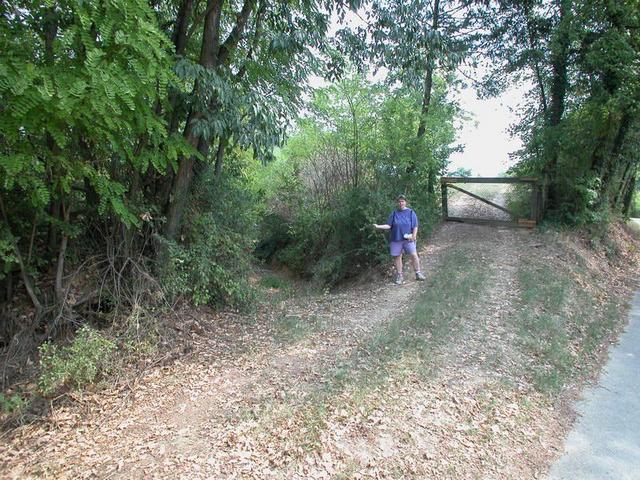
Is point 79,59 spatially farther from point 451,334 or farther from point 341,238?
point 341,238

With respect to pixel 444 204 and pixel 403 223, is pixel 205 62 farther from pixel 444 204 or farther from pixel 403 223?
pixel 444 204

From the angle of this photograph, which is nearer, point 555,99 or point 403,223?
point 403,223

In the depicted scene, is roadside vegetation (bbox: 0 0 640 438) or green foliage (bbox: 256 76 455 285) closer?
roadside vegetation (bbox: 0 0 640 438)

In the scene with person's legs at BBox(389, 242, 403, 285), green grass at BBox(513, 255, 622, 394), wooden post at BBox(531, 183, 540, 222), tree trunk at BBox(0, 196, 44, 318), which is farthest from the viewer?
wooden post at BBox(531, 183, 540, 222)

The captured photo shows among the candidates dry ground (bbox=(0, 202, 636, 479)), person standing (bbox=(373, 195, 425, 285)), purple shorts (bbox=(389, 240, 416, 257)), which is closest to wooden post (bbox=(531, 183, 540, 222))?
person standing (bbox=(373, 195, 425, 285))

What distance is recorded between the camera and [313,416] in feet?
12.5

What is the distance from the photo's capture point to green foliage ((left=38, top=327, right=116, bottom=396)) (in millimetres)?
4004

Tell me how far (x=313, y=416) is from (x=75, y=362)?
2502 millimetres

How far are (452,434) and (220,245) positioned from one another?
173 inches

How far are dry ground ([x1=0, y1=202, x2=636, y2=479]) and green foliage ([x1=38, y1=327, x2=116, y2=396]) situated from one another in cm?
27

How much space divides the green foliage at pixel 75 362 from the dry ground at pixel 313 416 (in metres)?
0.27

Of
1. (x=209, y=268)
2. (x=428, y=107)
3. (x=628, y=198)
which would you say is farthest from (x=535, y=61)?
(x=209, y=268)

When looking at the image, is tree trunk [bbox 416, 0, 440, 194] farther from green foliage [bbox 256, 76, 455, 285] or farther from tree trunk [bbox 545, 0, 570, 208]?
tree trunk [bbox 545, 0, 570, 208]

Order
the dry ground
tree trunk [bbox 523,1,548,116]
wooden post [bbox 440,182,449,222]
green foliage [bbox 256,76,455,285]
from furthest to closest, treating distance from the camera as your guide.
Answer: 1. wooden post [bbox 440,182,449,222]
2. tree trunk [bbox 523,1,548,116]
3. green foliage [bbox 256,76,455,285]
4. the dry ground
